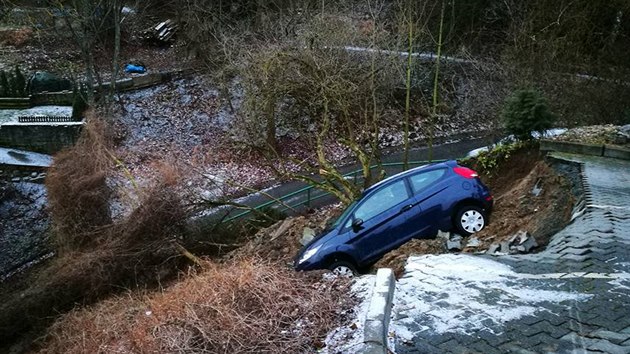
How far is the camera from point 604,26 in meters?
21.2

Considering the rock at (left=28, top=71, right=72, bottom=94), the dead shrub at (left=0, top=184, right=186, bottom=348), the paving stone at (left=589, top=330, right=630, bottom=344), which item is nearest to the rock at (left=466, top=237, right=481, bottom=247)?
the paving stone at (left=589, top=330, right=630, bottom=344)

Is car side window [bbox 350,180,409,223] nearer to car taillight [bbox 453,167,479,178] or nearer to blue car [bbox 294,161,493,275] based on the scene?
blue car [bbox 294,161,493,275]

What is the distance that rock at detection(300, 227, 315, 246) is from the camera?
11.9m

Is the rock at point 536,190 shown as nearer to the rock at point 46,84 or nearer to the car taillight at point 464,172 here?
the car taillight at point 464,172

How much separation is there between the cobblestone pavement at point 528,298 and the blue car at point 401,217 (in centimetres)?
200

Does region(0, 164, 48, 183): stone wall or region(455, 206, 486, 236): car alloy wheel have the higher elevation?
region(455, 206, 486, 236): car alloy wheel

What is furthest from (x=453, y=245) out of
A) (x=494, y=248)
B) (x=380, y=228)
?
(x=380, y=228)

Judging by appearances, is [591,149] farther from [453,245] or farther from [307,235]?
[307,235]

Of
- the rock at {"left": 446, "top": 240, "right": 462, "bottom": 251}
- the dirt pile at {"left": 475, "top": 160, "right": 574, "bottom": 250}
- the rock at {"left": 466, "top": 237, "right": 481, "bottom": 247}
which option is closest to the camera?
the dirt pile at {"left": 475, "top": 160, "right": 574, "bottom": 250}

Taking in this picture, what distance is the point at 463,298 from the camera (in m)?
5.72

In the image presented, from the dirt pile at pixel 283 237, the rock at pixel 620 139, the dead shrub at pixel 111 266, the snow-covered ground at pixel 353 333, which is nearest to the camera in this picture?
the snow-covered ground at pixel 353 333

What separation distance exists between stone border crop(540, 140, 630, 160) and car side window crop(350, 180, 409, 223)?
151 inches

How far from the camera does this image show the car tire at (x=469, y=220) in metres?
9.45

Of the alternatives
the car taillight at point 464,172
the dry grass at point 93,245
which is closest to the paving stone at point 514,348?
the car taillight at point 464,172
